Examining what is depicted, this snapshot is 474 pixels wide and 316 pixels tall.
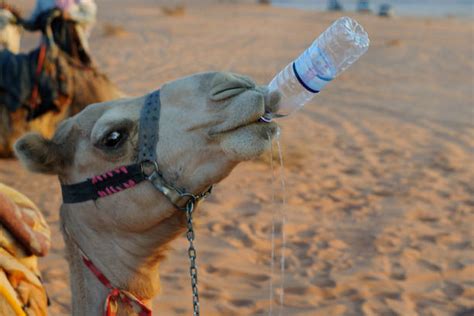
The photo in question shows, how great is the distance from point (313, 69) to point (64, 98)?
204 inches

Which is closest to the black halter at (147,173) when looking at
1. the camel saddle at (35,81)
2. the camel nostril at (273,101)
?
the camel nostril at (273,101)

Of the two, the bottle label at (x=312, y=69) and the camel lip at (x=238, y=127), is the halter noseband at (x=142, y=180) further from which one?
the bottle label at (x=312, y=69)

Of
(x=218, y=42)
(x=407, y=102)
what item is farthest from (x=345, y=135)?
(x=218, y=42)

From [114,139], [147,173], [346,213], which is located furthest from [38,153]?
[346,213]

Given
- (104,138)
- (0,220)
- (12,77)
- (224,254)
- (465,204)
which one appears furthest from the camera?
(12,77)

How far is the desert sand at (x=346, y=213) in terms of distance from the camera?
4.29 m

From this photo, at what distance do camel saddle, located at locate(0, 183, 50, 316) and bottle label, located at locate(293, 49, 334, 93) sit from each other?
1.15 meters

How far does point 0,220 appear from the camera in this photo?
2.49 m

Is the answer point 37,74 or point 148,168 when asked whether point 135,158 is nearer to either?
point 148,168

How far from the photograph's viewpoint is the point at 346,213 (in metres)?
5.85

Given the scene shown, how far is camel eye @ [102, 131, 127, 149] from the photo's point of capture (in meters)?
2.08

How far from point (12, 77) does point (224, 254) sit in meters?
3.09

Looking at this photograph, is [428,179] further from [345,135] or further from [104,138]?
[104,138]

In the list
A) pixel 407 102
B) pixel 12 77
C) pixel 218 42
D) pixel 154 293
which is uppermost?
pixel 154 293
